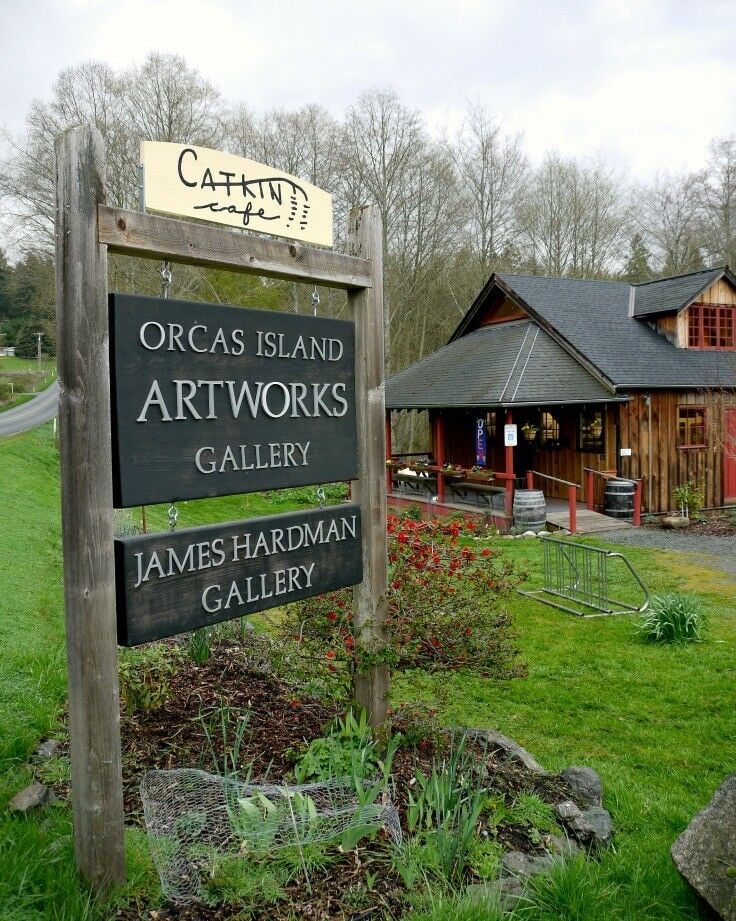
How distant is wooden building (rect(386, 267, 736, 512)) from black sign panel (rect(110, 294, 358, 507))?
1144 centimetres

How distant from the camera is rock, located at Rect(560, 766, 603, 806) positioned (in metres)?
3.94

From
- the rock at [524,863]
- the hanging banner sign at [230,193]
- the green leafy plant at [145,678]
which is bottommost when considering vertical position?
the rock at [524,863]

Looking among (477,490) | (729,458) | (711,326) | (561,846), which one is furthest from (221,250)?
(711,326)

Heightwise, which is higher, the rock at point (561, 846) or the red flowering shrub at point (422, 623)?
the red flowering shrub at point (422, 623)

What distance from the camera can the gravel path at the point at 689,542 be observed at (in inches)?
464

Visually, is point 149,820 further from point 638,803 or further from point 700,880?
point 638,803

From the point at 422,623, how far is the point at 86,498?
6.66 ft

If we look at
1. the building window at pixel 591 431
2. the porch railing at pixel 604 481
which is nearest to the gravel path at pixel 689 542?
the porch railing at pixel 604 481

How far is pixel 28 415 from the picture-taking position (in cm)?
2842

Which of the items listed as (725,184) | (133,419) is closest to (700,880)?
(133,419)

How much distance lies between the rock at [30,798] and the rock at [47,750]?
0.39 m

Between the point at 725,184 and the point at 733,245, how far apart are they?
3.41 meters

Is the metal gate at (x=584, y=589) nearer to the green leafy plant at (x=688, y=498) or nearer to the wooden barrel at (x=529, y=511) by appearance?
the wooden barrel at (x=529, y=511)

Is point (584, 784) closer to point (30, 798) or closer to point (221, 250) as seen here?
point (30, 798)
